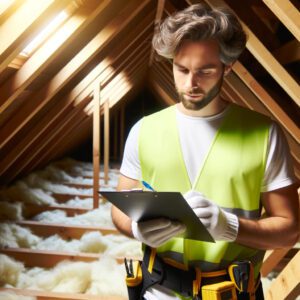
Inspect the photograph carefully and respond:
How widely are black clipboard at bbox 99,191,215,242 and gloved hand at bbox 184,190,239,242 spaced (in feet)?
0.11

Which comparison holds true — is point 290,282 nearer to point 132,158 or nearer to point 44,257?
point 132,158

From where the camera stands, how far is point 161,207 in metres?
1.10

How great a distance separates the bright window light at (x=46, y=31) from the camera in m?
2.24

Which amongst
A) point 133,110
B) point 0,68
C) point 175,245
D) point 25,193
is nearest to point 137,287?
point 175,245

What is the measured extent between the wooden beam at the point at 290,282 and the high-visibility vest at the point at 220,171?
0.74 metres

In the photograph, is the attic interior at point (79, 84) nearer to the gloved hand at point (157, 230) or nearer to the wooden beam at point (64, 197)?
the wooden beam at point (64, 197)

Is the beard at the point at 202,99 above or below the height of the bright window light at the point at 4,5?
below

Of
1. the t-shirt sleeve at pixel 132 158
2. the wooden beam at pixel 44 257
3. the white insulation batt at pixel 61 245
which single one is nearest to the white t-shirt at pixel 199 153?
the t-shirt sleeve at pixel 132 158

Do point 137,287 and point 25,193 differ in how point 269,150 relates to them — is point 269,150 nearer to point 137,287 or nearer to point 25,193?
point 137,287

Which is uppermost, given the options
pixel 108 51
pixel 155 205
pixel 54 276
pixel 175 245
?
pixel 108 51

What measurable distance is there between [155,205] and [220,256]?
0.91 ft

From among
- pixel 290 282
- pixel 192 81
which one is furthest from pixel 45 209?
pixel 192 81

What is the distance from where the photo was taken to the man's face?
1200mm

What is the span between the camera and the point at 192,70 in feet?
3.96
